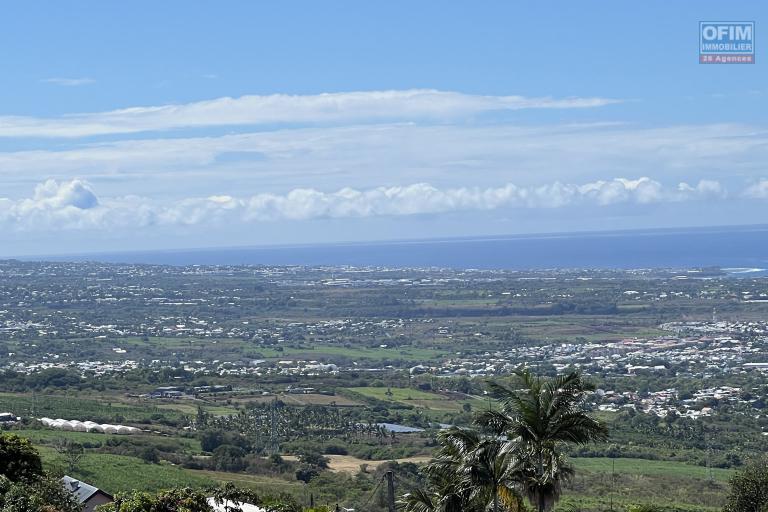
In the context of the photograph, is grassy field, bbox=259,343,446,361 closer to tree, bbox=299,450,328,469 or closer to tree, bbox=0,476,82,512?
tree, bbox=299,450,328,469

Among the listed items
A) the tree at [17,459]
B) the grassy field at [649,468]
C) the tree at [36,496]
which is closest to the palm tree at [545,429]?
the tree at [36,496]

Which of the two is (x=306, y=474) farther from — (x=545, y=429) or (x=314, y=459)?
(x=545, y=429)

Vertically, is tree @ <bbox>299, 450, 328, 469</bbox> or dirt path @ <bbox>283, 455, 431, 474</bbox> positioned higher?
tree @ <bbox>299, 450, 328, 469</bbox>

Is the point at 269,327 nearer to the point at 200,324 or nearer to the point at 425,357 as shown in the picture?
the point at 200,324

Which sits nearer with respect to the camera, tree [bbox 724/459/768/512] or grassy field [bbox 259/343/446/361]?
tree [bbox 724/459/768/512]

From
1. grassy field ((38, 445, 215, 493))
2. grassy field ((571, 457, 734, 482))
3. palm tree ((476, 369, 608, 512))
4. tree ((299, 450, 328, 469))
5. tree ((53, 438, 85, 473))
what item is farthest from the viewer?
tree ((299, 450, 328, 469))

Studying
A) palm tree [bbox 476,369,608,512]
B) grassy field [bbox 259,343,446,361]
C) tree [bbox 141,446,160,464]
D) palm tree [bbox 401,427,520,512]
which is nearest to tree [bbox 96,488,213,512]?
palm tree [bbox 401,427,520,512]

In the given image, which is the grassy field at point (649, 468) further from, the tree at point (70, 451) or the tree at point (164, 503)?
the tree at point (164, 503)
